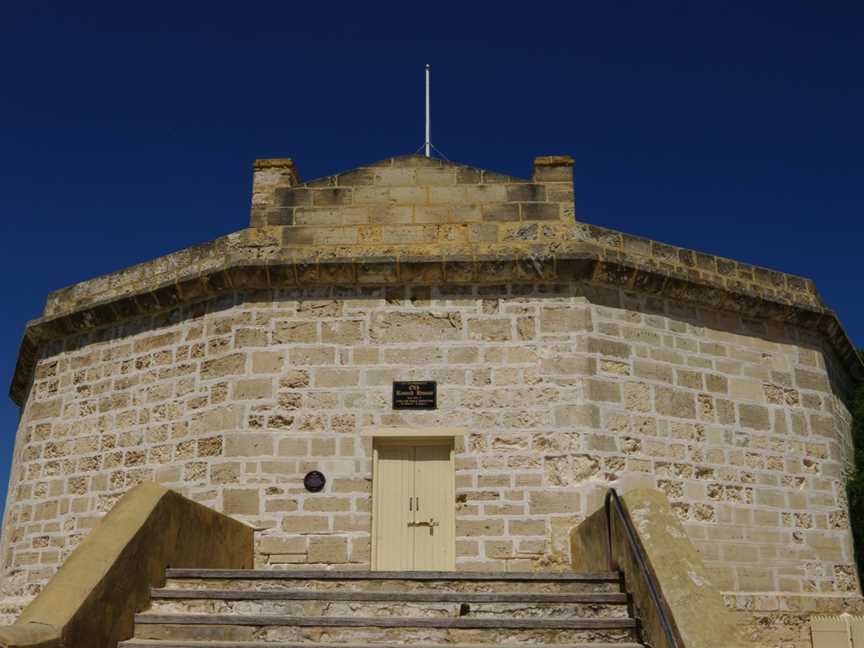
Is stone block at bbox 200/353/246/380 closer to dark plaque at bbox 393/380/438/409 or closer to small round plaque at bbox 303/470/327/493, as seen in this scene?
small round plaque at bbox 303/470/327/493

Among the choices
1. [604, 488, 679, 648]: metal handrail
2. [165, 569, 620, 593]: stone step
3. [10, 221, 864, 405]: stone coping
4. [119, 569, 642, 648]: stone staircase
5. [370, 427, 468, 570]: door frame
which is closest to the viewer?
[604, 488, 679, 648]: metal handrail

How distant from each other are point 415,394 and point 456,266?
4.31 ft

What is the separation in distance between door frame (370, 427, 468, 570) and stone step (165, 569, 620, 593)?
2305 mm

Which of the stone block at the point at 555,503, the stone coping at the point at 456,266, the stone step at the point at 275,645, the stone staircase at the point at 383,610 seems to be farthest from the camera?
the stone coping at the point at 456,266

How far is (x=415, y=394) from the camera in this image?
903 cm

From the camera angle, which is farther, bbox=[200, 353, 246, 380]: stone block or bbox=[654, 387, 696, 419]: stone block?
bbox=[654, 387, 696, 419]: stone block

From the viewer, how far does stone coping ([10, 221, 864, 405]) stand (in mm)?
9250

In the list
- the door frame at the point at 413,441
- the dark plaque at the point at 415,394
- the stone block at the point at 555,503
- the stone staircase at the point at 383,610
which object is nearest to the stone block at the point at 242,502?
the door frame at the point at 413,441

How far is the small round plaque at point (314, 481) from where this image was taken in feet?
28.8

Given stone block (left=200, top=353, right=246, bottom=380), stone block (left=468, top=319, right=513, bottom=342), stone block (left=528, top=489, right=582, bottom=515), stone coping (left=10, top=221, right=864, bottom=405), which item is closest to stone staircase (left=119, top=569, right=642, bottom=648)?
stone block (left=528, top=489, right=582, bottom=515)

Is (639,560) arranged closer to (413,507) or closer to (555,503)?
(555,503)

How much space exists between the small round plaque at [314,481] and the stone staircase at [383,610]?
2382 millimetres

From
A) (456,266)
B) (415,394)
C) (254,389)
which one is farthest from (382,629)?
(456,266)

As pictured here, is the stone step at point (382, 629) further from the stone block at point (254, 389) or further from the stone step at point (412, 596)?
the stone block at point (254, 389)
